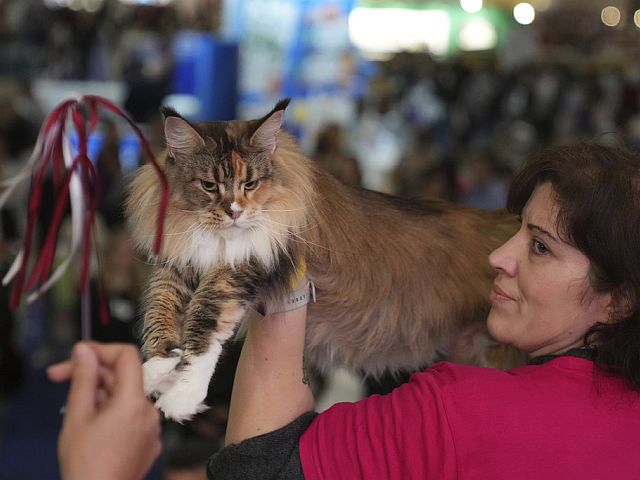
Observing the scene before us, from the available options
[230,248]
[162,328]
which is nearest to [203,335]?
[162,328]

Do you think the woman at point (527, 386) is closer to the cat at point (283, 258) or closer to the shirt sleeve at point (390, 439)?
the shirt sleeve at point (390, 439)

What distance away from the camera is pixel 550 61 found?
801cm

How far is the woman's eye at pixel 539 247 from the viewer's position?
4.11 ft

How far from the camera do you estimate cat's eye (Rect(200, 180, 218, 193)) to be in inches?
56.7

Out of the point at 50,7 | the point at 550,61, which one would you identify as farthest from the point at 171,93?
the point at 550,61

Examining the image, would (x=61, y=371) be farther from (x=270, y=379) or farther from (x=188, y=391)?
(x=270, y=379)

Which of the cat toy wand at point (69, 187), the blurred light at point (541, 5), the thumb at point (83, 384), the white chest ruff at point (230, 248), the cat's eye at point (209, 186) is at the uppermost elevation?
the blurred light at point (541, 5)

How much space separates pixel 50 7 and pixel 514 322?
309 inches

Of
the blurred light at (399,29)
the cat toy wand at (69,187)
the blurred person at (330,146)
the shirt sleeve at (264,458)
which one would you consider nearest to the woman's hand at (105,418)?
the cat toy wand at (69,187)

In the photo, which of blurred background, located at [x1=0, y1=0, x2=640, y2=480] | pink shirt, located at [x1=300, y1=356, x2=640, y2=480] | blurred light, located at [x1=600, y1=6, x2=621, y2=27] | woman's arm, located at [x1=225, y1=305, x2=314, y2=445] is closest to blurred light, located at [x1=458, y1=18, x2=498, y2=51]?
blurred background, located at [x1=0, y1=0, x2=640, y2=480]

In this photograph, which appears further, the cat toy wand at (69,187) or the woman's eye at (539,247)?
the woman's eye at (539,247)

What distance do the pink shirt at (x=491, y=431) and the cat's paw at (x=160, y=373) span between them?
0.25 meters

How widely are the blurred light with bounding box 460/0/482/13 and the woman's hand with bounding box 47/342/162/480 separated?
9553 millimetres

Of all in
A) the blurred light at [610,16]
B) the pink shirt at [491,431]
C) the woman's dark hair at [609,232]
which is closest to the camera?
the pink shirt at [491,431]
